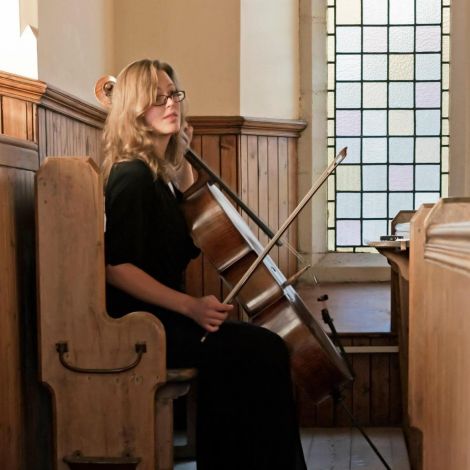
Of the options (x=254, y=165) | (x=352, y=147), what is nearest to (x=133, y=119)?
(x=254, y=165)

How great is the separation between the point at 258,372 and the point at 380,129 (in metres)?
3.63

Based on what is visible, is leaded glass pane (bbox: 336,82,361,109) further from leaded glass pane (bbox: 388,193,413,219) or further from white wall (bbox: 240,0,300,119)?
leaded glass pane (bbox: 388,193,413,219)

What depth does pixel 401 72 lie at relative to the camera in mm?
5941

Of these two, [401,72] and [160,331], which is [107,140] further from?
[401,72]

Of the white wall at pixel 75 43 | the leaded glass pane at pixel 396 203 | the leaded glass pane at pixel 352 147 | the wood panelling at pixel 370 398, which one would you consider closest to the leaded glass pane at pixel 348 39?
the leaded glass pane at pixel 352 147

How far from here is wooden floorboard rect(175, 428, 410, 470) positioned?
3473 millimetres

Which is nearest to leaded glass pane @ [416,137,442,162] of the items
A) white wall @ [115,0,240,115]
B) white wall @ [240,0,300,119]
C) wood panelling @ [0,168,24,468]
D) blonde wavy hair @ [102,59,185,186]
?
white wall @ [240,0,300,119]

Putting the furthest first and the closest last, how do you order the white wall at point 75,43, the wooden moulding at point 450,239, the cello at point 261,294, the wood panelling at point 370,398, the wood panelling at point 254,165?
1. the wood panelling at point 254,165
2. the wood panelling at point 370,398
3. the white wall at point 75,43
4. the cello at point 261,294
5. the wooden moulding at point 450,239

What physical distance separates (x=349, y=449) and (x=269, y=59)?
257cm

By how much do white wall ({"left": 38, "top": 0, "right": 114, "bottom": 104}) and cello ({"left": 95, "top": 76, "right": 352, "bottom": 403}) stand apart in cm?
103

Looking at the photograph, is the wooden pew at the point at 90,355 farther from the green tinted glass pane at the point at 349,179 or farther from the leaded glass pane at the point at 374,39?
the leaded glass pane at the point at 374,39

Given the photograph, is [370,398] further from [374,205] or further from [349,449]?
[374,205]

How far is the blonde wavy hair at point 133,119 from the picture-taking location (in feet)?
9.20

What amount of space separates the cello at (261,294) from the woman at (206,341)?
5.1 inches
